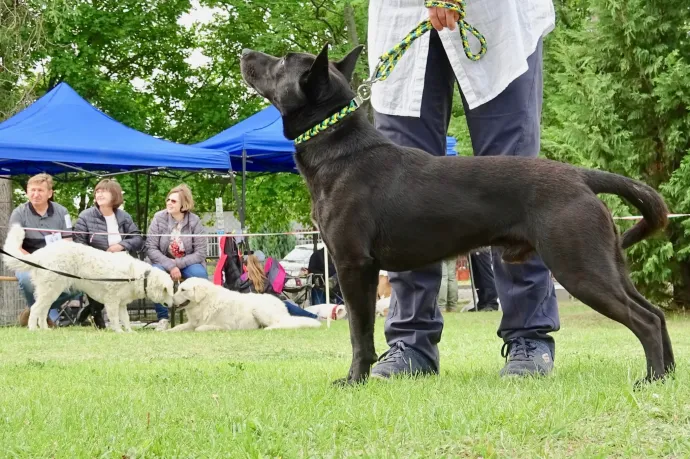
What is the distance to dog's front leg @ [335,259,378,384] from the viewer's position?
10.9 ft

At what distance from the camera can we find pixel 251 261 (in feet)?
39.2

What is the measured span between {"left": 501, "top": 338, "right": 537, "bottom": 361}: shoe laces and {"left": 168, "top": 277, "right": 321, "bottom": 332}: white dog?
5978mm

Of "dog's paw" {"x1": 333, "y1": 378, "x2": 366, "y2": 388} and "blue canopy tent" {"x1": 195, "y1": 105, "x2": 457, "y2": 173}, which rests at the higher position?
"blue canopy tent" {"x1": 195, "y1": 105, "x2": 457, "y2": 173}

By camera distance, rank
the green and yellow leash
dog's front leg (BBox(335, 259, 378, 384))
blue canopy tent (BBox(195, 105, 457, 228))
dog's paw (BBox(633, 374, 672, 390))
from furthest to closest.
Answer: blue canopy tent (BBox(195, 105, 457, 228)) < the green and yellow leash < dog's front leg (BBox(335, 259, 378, 384)) < dog's paw (BBox(633, 374, 672, 390))

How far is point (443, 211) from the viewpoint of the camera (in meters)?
3.26

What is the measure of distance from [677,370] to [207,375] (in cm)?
207

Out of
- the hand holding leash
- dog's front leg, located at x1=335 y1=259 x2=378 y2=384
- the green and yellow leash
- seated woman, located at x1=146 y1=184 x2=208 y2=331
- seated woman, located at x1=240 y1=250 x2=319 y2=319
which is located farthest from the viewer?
seated woman, located at x1=240 y1=250 x2=319 y2=319

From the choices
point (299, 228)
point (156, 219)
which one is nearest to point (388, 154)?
point (156, 219)

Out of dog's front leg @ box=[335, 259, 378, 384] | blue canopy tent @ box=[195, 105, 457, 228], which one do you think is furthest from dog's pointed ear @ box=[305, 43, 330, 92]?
blue canopy tent @ box=[195, 105, 457, 228]

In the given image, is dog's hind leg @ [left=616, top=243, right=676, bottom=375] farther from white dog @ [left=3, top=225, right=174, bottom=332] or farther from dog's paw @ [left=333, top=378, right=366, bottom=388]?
white dog @ [left=3, top=225, right=174, bottom=332]

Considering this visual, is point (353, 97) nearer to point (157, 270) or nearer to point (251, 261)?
point (157, 270)

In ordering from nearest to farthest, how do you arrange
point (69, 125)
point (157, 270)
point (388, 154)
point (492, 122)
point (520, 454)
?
point (520, 454)
point (388, 154)
point (492, 122)
point (157, 270)
point (69, 125)

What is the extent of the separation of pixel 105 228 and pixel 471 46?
7571 mm

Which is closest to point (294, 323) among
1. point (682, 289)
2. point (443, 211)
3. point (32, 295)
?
point (32, 295)
